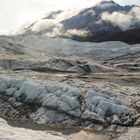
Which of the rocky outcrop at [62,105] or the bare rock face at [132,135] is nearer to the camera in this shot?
the bare rock face at [132,135]

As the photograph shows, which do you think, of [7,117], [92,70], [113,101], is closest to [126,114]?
[113,101]

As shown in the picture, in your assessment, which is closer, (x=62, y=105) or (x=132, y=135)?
(x=132, y=135)

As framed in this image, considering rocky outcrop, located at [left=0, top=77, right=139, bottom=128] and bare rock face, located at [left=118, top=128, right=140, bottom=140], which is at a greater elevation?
rocky outcrop, located at [left=0, top=77, right=139, bottom=128]

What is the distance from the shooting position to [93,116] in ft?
107

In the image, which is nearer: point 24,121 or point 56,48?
point 24,121

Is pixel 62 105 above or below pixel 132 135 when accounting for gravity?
above

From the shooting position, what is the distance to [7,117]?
3394cm

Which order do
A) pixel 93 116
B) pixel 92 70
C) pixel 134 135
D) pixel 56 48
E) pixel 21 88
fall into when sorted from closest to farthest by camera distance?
pixel 134 135
pixel 93 116
pixel 21 88
pixel 92 70
pixel 56 48

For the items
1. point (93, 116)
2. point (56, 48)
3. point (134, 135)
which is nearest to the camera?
point (134, 135)

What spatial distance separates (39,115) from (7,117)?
9.20ft

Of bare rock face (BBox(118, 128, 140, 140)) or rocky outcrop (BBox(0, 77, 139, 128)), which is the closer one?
bare rock face (BBox(118, 128, 140, 140))

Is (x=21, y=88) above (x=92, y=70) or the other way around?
→ above

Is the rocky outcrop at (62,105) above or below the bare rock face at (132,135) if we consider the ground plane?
above

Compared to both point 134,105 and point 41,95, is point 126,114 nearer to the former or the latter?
point 134,105
